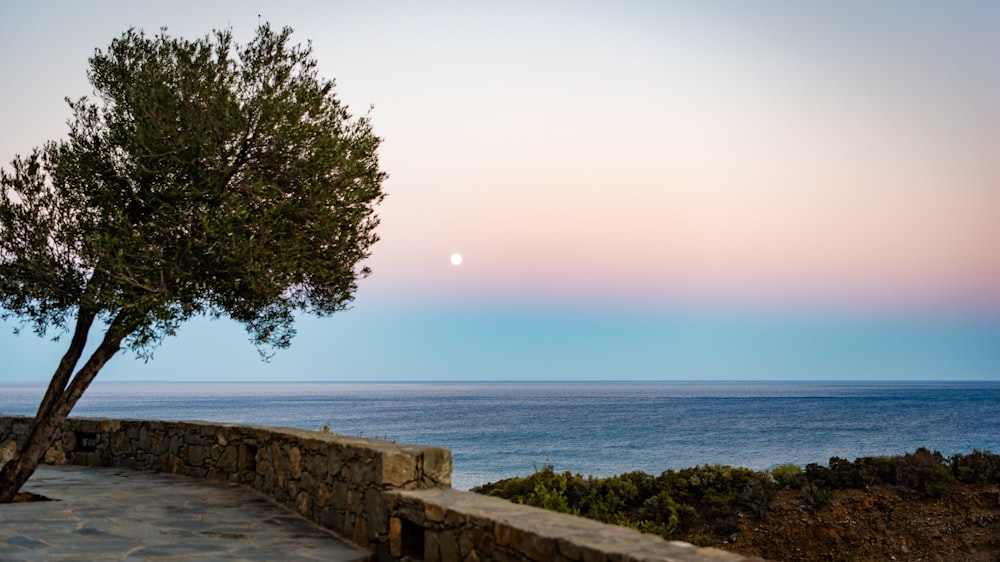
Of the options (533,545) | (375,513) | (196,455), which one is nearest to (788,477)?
(196,455)

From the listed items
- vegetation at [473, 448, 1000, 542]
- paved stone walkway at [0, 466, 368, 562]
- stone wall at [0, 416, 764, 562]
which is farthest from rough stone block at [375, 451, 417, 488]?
vegetation at [473, 448, 1000, 542]

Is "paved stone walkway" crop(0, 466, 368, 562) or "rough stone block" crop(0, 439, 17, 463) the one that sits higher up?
"rough stone block" crop(0, 439, 17, 463)

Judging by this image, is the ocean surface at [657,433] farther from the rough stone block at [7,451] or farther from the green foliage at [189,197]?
the green foliage at [189,197]

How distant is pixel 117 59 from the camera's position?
1251 cm

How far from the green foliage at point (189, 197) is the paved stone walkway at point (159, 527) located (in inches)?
90.9

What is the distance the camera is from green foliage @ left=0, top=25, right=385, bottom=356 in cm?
1075

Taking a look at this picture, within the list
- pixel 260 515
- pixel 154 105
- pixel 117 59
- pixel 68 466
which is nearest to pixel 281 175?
pixel 154 105

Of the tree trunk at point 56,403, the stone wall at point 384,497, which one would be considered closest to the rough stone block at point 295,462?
the stone wall at point 384,497

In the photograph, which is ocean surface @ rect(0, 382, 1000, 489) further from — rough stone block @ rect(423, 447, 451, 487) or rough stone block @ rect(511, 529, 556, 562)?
rough stone block @ rect(511, 529, 556, 562)

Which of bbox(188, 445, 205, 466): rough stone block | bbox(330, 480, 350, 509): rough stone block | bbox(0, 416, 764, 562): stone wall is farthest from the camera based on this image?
bbox(188, 445, 205, 466): rough stone block

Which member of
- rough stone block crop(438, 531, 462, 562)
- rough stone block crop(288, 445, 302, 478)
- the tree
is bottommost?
rough stone block crop(438, 531, 462, 562)

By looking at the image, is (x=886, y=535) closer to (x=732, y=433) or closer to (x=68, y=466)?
(x=68, y=466)

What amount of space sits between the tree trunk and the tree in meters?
0.02

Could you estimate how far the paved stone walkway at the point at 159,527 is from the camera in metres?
7.72
